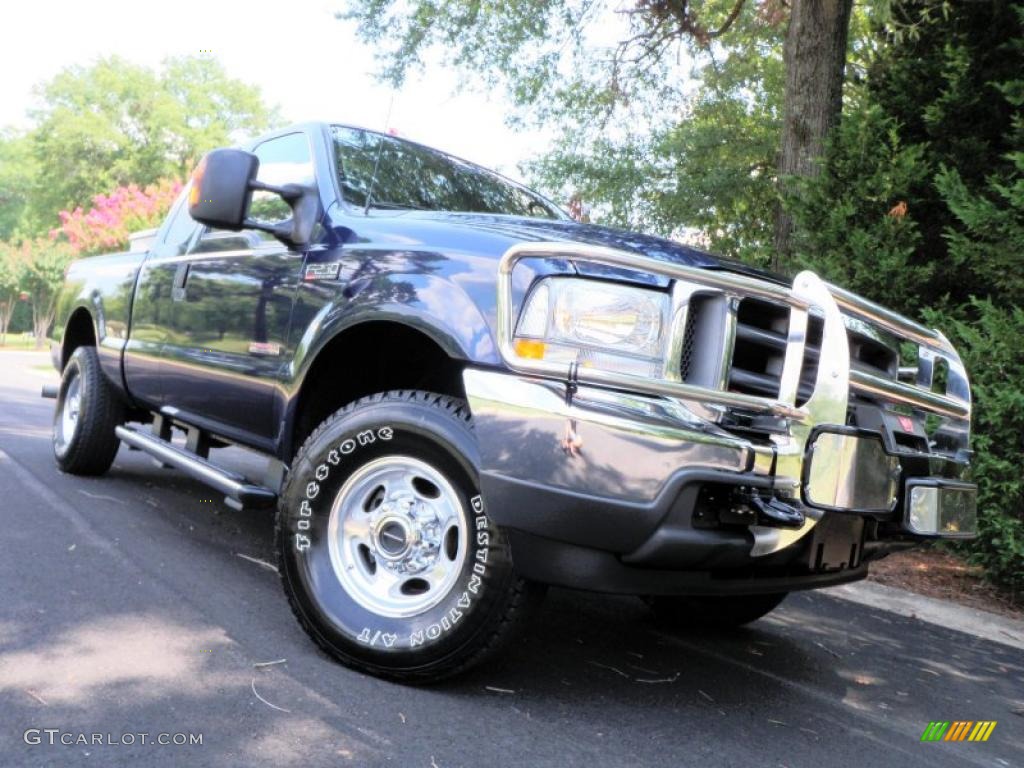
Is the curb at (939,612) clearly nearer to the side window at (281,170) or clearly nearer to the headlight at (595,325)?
the headlight at (595,325)

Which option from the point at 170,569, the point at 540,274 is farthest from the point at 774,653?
the point at 170,569

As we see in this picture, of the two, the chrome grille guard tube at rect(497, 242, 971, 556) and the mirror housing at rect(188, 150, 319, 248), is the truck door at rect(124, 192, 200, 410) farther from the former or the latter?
the chrome grille guard tube at rect(497, 242, 971, 556)

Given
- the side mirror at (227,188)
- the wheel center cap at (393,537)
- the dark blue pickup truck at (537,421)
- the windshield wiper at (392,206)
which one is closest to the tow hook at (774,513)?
the dark blue pickup truck at (537,421)

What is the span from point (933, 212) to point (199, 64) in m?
48.6

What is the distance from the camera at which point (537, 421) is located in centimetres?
240

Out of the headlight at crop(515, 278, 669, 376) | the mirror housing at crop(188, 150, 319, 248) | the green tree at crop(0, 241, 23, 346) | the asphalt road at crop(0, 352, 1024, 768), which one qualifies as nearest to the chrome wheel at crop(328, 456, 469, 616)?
the asphalt road at crop(0, 352, 1024, 768)

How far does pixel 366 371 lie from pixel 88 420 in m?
2.75

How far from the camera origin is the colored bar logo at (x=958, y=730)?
9.66ft

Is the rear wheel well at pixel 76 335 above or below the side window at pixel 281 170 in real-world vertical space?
below

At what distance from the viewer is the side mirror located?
3373mm

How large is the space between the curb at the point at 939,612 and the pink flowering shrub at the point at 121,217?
69.4ft

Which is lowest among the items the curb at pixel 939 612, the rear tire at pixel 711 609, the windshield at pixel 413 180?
the curb at pixel 939 612

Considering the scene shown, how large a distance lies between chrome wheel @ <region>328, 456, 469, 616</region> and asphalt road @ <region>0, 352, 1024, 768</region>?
278 millimetres

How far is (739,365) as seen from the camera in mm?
2688
